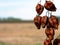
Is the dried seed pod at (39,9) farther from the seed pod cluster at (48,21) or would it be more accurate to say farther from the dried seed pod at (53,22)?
the dried seed pod at (53,22)

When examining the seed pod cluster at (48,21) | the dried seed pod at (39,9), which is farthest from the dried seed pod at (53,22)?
the dried seed pod at (39,9)

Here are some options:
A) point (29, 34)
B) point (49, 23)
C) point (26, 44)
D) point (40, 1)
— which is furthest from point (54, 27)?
point (29, 34)

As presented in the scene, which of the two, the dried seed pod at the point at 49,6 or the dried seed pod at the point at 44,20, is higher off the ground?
the dried seed pod at the point at 49,6

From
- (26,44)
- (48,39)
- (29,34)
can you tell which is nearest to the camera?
(48,39)

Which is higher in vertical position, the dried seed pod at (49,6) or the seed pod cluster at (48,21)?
the dried seed pod at (49,6)

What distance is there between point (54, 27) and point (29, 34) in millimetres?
29643

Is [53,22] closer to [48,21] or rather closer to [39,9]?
[48,21]

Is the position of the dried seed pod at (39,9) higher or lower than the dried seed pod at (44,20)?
higher

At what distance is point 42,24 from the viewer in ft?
7.78

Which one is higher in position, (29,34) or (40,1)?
Answer: (40,1)

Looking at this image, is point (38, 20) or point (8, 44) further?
point (8, 44)

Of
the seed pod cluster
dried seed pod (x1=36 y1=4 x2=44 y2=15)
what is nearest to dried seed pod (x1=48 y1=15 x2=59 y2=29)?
the seed pod cluster

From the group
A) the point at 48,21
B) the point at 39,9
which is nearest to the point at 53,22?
the point at 48,21

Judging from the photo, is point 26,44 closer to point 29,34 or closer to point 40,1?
point 29,34
